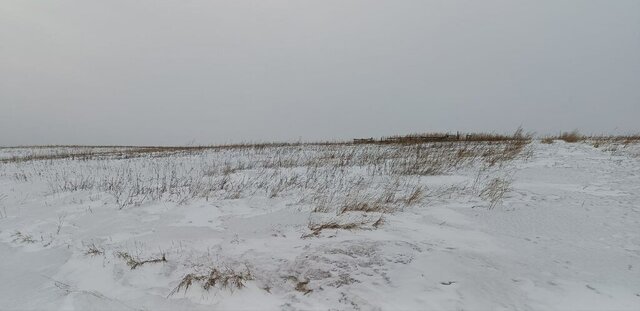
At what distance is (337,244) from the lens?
3402mm

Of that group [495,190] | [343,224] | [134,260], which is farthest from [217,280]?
[495,190]

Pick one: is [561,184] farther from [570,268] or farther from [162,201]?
[162,201]

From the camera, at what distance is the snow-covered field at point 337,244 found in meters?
2.60

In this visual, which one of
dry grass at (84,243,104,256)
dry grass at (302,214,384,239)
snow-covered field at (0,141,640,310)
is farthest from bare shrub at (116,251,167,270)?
dry grass at (302,214,384,239)

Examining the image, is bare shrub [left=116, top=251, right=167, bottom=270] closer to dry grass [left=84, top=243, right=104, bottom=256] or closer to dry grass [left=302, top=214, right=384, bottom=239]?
dry grass [left=84, top=243, right=104, bottom=256]

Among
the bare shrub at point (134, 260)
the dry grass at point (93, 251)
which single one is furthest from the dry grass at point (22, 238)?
the bare shrub at point (134, 260)

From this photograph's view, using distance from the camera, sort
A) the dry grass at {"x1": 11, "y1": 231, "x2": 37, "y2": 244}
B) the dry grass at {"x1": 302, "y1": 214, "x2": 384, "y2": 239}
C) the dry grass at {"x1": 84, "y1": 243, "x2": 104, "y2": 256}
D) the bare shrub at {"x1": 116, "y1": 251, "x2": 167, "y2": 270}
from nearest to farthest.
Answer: the bare shrub at {"x1": 116, "y1": 251, "x2": 167, "y2": 270} → the dry grass at {"x1": 84, "y1": 243, "x2": 104, "y2": 256} → the dry grass at {"x1": 302, "y1": 214, "x2": 384, "y2": 239} → the dry grass at {"x1": 11, "y1": 231, "x2": 37, "y2": 244}

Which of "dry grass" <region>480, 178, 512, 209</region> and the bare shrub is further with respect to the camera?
"dry grass" <region>480, 178, 512, 209</region>

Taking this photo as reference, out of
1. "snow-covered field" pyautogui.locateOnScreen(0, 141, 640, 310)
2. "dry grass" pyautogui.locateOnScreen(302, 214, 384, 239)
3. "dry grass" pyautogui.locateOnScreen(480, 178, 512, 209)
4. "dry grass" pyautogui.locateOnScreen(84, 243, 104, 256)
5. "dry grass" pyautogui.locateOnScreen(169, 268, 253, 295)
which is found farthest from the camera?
"dry grass" pyautogui.locateOnScreen(480, 178, 512, 209)

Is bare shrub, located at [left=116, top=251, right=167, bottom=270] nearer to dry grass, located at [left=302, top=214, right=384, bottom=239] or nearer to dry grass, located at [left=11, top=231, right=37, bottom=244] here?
dry grass, located at [left=302, top=214, right=384, bottom=239]

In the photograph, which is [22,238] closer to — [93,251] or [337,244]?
[93,251]

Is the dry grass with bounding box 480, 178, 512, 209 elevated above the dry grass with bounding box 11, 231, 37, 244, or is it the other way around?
the dry grass with bounding box 480, 178, 512, 209

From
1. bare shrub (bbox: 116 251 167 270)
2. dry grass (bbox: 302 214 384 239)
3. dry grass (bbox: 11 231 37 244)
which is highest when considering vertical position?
dry grass (bbox: 302 214 384 239)

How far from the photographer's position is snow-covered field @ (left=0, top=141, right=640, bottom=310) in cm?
260
